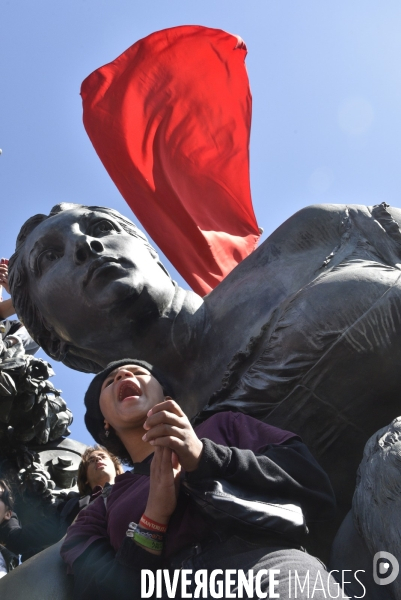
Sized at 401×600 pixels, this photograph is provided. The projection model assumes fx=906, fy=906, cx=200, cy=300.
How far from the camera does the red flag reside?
23.6 ft

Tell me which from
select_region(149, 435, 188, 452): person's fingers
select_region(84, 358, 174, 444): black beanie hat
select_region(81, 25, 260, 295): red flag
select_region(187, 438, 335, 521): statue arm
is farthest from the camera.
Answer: select_region(81, 25, 260, 295): red flag

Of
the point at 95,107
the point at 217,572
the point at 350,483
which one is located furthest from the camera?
the point at 95,107

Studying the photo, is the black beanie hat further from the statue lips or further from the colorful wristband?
the statue lips

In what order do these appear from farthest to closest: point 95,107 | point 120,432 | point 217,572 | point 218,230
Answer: point 95,107
point 218,230
point 120,432
point 217,572

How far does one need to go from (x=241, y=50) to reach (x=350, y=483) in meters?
5.24

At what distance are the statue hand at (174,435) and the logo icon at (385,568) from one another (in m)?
0.68

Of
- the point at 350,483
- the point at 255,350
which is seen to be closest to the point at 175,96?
the point at 255,350

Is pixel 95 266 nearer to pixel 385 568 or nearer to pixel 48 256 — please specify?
pixel 48 256

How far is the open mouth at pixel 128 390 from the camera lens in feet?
11.7

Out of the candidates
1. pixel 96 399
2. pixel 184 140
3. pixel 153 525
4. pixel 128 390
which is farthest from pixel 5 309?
pixel 153 525

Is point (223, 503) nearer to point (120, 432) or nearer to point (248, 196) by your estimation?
point (120, 432)

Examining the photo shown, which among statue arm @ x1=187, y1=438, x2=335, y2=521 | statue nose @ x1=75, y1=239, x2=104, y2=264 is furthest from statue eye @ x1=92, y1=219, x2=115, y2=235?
statue arm @ x1=187, y1=438, x2=335, y2=521

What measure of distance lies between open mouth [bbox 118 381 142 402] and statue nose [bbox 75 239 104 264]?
1257mm

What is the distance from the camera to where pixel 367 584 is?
118 inches
